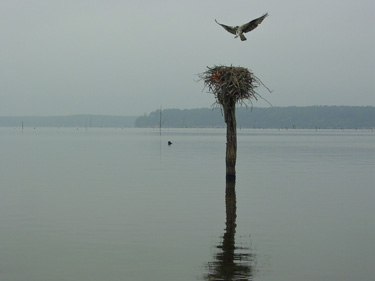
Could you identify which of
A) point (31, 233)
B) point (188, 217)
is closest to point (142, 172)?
point (188, 217)

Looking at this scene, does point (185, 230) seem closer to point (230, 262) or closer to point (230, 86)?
A: point (230, 262)

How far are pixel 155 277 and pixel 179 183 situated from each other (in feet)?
55.6

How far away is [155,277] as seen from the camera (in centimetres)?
1000

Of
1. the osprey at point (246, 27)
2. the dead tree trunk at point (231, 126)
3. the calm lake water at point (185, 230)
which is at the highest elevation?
the osprey at point (246, 27)

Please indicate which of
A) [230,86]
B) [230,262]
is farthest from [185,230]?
[230,86]

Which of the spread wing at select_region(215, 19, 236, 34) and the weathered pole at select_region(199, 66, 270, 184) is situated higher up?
the spread wing at select_region(215, 19, 236, 34)

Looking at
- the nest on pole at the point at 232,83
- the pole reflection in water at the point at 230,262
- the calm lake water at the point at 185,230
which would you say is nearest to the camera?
the pole reflection in water at the point at 230,262

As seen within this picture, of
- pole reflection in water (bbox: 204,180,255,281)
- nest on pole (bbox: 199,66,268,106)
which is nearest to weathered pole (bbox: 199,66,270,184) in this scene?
nest on pole (bbox: 199,66,268,106)

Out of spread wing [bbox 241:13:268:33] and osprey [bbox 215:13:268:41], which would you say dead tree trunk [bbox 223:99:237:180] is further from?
spread wing [bbox 241:13:268:33]

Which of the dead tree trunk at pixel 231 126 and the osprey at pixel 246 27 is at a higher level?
the osprey at pixel 246 27

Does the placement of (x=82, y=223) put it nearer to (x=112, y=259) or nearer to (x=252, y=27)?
(x=112, y=259)

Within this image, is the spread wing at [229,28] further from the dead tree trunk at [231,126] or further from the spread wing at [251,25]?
the dead tree trunk at [231,126]

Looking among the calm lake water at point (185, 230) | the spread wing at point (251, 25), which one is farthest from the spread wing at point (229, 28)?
the calm lake water at point (185, 230)

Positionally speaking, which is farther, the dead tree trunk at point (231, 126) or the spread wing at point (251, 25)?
the spread wing at point (251, 25)
